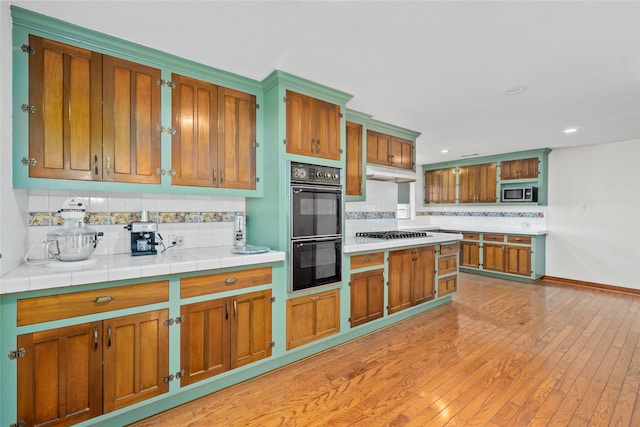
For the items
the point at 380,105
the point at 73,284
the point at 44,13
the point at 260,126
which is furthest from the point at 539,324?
the point at 44,13

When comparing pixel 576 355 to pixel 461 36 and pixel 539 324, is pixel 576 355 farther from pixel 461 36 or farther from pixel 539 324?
pixel 461 36

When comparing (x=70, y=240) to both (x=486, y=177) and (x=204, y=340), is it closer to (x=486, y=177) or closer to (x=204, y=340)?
(x=204, y=340)

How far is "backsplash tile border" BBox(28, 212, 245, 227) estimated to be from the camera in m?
2.03

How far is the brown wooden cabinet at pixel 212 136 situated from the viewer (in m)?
2.28

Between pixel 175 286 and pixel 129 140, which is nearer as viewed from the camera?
pixel 175 286

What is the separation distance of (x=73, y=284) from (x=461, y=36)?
8.99 ft

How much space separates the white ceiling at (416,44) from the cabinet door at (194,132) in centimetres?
23

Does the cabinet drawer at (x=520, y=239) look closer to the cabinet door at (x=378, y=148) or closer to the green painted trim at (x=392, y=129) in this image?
the green painted trim at (x=392, y=129)

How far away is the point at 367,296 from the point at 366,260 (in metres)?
0.38

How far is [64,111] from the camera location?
1862mm

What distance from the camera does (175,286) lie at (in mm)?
1916

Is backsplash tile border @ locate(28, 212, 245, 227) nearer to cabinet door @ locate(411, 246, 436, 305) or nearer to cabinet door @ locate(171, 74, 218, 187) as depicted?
cabinet door @ locate(171, 74, 218, 187)

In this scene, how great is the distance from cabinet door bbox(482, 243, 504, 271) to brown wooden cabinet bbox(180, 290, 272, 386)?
4.94 meters

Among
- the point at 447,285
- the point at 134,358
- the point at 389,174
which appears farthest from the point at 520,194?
the point at 134,358
